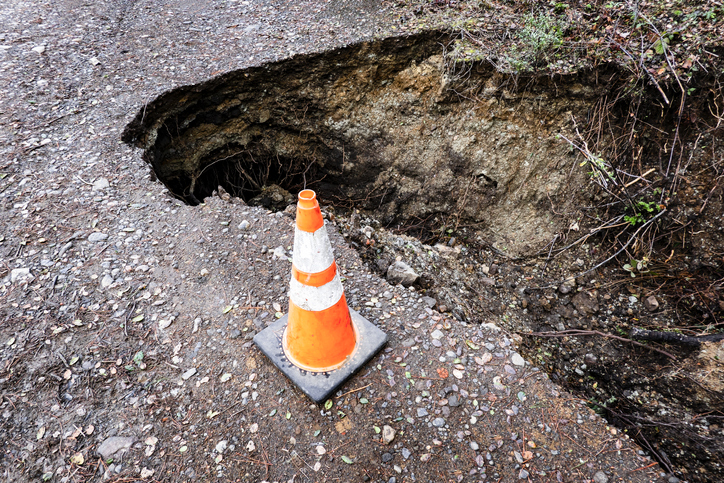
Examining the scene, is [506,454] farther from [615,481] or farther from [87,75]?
[87,75]

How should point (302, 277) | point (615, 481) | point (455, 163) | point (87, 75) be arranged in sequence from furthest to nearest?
point (455, 163) → point (87, 75) → point (302, 277) → point (615, 481)

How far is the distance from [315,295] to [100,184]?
7.42 feet

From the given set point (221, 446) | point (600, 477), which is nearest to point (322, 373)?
point (221, 446)

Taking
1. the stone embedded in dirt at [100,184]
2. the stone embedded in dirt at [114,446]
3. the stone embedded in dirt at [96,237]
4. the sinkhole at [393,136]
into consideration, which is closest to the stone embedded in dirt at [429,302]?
the stone embedded in dirt at [114,446]

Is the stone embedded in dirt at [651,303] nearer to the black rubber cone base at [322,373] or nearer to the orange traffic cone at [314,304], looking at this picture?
the black rubber cone base at [322,373]

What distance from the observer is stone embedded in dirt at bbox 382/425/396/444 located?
5.71 ft

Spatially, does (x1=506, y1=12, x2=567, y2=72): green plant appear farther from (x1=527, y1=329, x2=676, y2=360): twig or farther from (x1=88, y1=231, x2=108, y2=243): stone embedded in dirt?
(x1=88, y1=231, x2=108, y2=243): stone embedded in dirt

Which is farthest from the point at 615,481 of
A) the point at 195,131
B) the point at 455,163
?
the point at 195,131

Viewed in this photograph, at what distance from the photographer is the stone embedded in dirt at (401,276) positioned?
8.48ft

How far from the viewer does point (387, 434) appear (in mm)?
1755

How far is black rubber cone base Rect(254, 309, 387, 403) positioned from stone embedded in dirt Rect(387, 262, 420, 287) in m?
0.53

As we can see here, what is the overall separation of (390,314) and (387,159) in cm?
263

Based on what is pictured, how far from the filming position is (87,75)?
12.5 feet

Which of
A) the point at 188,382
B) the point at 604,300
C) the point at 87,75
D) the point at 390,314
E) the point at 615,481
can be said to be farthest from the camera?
the point at 87,75
